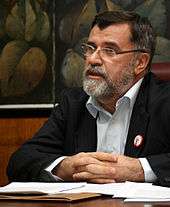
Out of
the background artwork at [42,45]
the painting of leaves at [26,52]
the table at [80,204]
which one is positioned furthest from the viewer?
the painting of leaves at [26,52]

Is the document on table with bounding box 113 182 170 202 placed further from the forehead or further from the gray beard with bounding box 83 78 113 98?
the forehead

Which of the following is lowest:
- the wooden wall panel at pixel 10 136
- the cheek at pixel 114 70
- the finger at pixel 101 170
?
the wooden wall panel at pixel 10 136

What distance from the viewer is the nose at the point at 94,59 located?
253cm

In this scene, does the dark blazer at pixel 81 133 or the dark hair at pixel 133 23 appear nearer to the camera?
the dark blazer at pixel 81 133

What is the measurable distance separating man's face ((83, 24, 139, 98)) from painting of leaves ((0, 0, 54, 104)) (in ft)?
5.14

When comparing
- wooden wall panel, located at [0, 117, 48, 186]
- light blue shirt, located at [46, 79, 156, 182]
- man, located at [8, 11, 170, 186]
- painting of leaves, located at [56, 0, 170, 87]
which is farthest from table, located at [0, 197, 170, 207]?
wooden wall panel, located at [0, 117, 48, 186]

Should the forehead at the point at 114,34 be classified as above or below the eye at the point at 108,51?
above

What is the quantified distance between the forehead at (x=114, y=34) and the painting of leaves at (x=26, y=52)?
1572 mm

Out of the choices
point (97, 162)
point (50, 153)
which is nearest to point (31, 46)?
point (50, 153)

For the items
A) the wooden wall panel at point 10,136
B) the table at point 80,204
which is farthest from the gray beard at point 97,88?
the wooden wall panel at point 10,136

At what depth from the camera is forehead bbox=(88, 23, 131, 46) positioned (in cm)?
258

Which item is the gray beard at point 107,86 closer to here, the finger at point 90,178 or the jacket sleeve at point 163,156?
the jacket sleeve at point 163,156

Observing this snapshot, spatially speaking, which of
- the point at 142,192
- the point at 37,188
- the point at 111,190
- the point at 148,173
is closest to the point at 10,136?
the point at 148,173

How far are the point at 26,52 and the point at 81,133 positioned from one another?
188 cm
